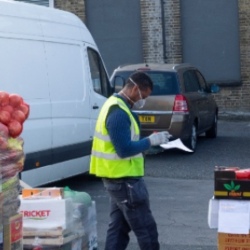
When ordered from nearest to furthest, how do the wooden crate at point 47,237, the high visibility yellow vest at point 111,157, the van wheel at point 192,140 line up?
1. the wooden crate at point 47,237
2. the high visibility yellow vest at point 111,157
3. the van wheel at point 192,140

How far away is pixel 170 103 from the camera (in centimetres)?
1653

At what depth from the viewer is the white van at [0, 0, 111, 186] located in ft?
36.4

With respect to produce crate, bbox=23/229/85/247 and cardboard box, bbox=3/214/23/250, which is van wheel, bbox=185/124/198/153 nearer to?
produce crate, bbox=23/229/85/247

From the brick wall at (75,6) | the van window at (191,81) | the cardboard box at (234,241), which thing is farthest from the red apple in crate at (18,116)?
the brick wall at (75,6)

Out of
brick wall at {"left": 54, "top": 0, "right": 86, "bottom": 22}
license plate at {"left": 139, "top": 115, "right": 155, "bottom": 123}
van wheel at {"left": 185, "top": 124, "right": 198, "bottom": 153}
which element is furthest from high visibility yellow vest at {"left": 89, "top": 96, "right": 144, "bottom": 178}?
brick wall at {"left": 54, "top": 0, "right": 86, "bottom": 22}

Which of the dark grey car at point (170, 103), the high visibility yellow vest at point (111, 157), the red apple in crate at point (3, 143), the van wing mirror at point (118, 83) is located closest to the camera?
the red apple in crate at point (3, 143)

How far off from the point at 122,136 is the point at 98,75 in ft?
22.0

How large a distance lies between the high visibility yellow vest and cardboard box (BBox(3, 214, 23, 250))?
63.8 inches

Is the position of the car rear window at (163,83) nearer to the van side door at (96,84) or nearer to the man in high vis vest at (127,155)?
the van side door at (96,84)

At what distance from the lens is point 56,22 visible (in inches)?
498

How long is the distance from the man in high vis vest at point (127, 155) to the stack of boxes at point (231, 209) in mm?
801

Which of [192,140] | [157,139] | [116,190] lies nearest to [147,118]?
[192,140]

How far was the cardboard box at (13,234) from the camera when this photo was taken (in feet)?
19.0

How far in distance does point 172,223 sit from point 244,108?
1363 cm
